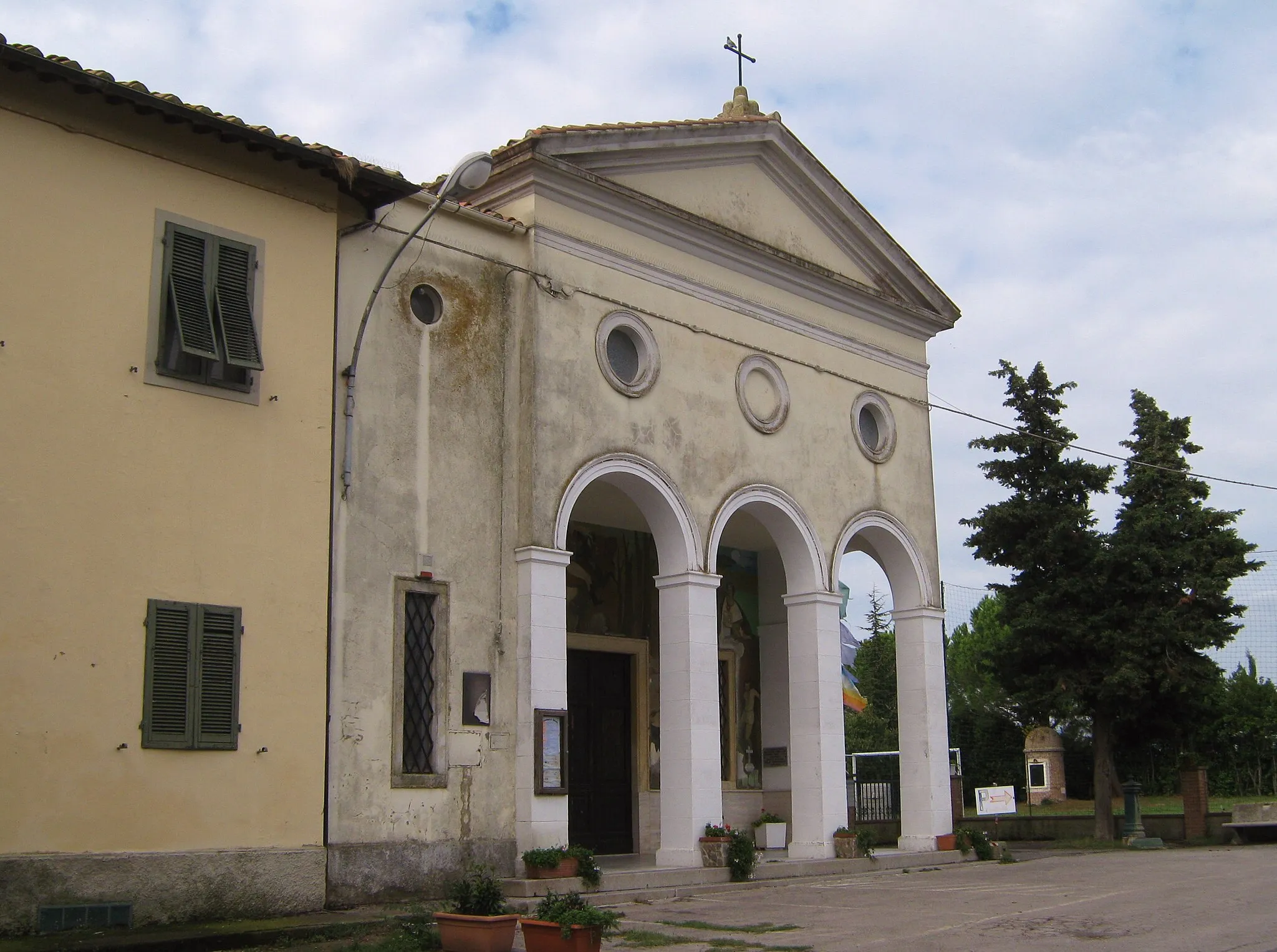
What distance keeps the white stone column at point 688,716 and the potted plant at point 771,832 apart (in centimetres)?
257

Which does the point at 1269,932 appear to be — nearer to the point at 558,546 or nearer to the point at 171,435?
the point at 558,546

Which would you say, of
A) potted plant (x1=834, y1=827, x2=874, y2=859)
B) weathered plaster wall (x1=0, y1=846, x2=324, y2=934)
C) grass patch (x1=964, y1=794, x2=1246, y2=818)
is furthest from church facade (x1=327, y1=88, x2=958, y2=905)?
grass patch (x1=964, y1=794, x2=1246, y2=818)

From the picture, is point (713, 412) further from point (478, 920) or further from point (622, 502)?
point (478, 920)

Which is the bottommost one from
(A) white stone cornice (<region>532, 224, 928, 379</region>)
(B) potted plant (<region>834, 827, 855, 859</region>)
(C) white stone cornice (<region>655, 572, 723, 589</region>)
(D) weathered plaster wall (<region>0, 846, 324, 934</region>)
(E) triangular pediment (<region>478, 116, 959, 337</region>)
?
(B) potted plant (<region>834, 827, 855, 859</region>)

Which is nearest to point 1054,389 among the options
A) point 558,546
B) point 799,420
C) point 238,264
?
point 799,420

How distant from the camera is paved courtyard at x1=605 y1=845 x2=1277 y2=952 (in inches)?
418

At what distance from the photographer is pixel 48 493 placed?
10.7 meters

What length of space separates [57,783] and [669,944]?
4.87 metres

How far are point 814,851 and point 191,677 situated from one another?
8.94 m

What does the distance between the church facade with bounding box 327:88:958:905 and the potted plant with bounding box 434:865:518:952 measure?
2.47 m

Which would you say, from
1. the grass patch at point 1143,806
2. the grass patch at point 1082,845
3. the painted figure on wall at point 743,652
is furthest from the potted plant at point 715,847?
the grass patch at point 1143,806

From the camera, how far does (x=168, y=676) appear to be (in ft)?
36.9

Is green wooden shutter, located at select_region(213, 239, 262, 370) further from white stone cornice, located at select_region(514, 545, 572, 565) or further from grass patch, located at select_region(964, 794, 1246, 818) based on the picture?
grass patch, located at select_region(964, 794, 1246, 818)

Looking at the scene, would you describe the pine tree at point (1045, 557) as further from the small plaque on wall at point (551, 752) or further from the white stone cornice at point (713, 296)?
the small plaque on wall at point (551, 752)
